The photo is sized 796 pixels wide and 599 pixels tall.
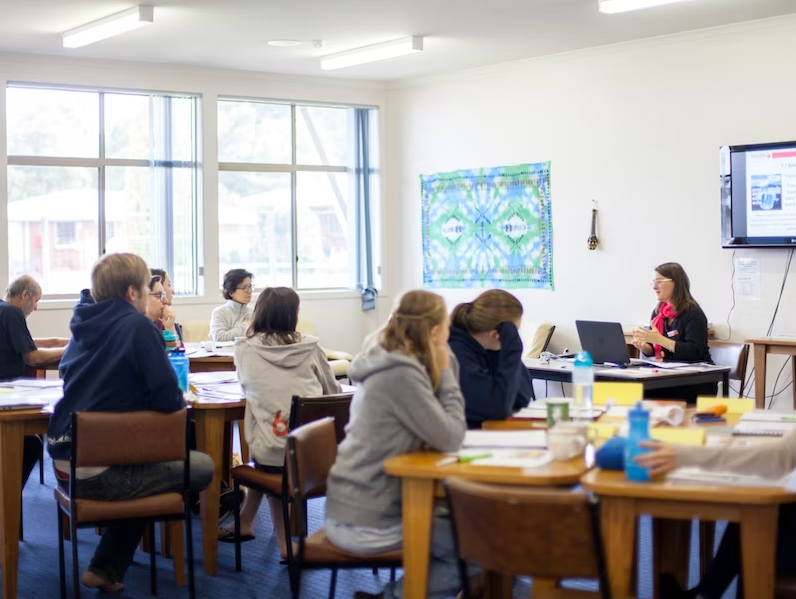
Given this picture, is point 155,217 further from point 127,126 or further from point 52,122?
point 52,122

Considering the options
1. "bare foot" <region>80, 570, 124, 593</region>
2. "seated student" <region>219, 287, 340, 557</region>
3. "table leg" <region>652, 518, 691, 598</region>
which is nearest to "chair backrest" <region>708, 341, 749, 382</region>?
"table leg" <region>652, 518, 691, 598</region>

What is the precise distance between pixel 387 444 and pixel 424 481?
203 mm

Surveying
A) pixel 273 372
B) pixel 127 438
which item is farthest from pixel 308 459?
pixel 273 372

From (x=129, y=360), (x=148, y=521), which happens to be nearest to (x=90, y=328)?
(x=129, y=360)

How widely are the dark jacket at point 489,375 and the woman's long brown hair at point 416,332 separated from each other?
0.53 meters

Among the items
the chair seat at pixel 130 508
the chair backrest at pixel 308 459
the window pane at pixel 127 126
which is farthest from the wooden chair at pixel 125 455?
the window pane at pixel 127 126

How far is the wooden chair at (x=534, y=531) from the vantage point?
236 cm

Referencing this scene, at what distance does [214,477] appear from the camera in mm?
4242

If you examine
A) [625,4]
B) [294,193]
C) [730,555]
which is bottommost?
[730,555]

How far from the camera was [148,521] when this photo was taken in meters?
3.73

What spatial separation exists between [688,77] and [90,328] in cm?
529

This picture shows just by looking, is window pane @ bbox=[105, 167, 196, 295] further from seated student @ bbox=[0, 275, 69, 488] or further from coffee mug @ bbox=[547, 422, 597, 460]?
coffee mug @ bbox=[547, 422, 597, 460]

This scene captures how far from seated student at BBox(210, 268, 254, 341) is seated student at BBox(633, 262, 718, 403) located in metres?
2.77

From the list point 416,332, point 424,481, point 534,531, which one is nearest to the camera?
point 534,531
